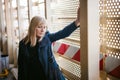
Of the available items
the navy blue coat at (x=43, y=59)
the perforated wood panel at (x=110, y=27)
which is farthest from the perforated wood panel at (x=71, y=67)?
the perforated wood panel at (x=110, y=27)

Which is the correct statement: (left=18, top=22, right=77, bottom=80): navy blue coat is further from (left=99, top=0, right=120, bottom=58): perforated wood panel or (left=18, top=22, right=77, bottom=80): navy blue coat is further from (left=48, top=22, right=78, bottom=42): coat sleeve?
(left=99, top=0, right=120, bottom=58): perforated wood panel

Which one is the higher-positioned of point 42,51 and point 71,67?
point 42,51

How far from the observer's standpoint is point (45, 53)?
206 centimetres

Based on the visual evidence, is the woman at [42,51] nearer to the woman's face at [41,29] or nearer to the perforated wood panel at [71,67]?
the woman's face at [41,29]

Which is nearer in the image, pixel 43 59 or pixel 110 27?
pixel 110 27

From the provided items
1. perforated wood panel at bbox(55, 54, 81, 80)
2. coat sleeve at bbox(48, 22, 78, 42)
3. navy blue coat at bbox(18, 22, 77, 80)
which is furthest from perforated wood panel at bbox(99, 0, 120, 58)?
perforated wood panel at bbox(55, 54, 81, 80)

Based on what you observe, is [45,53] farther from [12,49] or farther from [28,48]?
[12,49]

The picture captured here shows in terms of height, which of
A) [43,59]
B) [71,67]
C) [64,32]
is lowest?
[71,67]

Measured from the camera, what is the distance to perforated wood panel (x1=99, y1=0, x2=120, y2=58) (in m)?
1.47

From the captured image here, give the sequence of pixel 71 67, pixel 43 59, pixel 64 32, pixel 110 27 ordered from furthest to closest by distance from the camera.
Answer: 1. pixel 71 67
2. pixel 43 59
3. pixel 64 32
4. pixel 110 27

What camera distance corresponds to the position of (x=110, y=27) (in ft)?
5.01

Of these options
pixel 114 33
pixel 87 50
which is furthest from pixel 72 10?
pixel 87 50

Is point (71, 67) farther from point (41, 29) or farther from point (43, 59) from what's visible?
point (41, 29)

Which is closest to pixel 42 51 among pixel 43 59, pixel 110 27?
pixel 43 59
